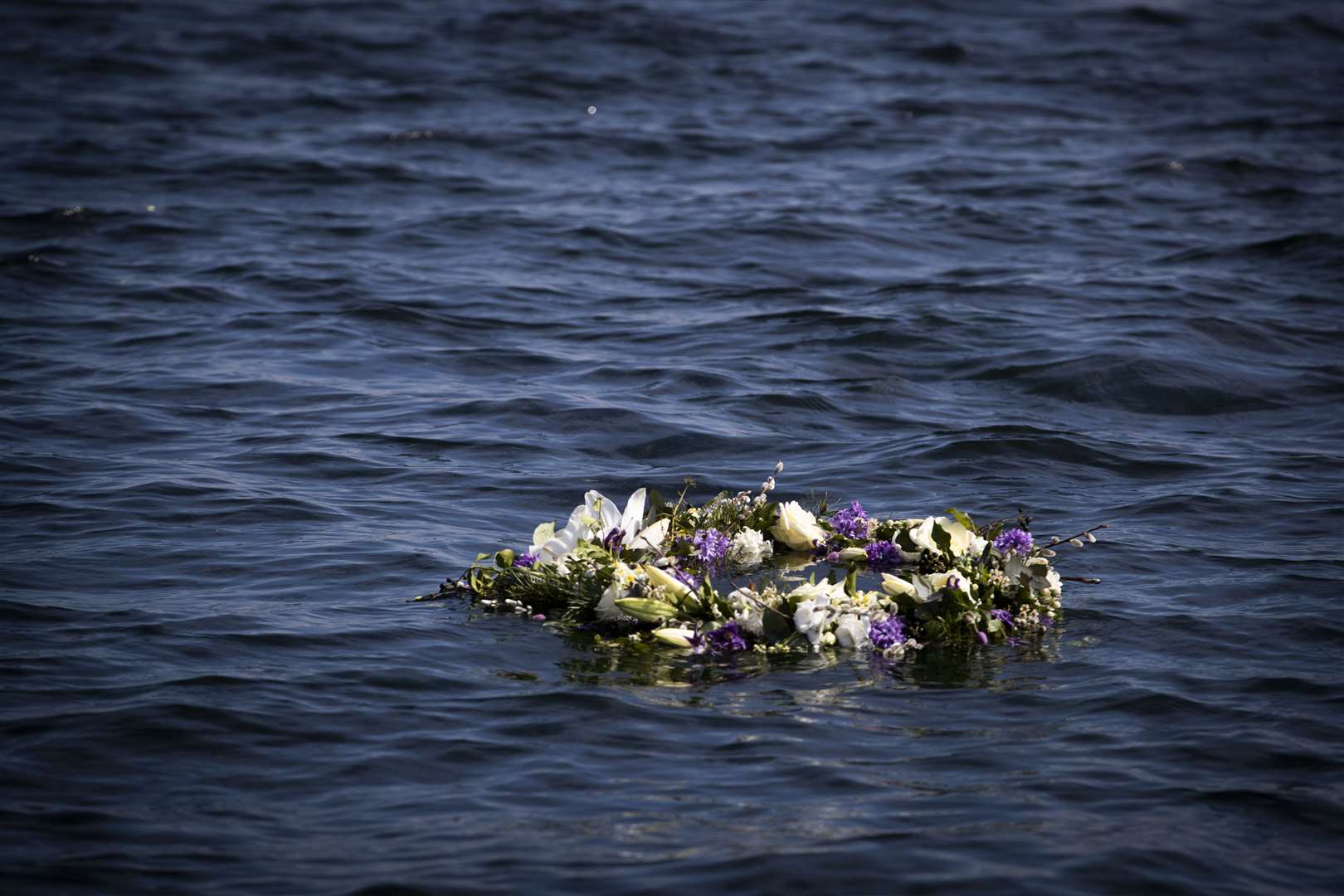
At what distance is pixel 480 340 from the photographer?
14.3 meters

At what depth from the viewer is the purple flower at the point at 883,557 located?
787 cm

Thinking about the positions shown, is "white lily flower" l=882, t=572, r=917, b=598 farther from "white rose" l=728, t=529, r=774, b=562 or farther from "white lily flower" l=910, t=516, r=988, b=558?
"white rose" l=728, t=529, r=774, b=562

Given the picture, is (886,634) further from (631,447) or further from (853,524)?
(631,447)

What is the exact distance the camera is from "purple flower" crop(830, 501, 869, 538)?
27.0ft

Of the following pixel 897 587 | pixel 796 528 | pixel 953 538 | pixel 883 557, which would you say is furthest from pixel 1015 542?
pixel 796 528

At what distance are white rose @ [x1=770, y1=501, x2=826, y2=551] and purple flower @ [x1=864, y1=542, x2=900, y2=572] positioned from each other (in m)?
0.40

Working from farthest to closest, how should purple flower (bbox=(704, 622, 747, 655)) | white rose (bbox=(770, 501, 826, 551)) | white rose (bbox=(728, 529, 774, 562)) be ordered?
white rose (bbox=(770, 501, 826, 551)) → white rose (bbox=(728, 529, 774, 562)) → purple flower (bbox=(704, 622, 747, 655))

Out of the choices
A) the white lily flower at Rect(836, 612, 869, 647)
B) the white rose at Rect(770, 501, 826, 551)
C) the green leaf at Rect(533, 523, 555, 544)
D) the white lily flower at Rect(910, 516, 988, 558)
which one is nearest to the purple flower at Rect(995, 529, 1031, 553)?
the white lily flower at Rect(910, 516, 988, 558)

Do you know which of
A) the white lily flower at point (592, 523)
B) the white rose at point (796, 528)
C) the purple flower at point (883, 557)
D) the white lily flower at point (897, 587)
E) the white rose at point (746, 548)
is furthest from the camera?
the white rose at point (796, 528)

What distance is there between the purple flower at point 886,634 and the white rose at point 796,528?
3.87 feet

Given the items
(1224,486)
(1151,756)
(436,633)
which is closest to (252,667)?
(436,633)

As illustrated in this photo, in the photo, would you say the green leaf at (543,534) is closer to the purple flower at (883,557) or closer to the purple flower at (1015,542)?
the purple flower at (883,557)

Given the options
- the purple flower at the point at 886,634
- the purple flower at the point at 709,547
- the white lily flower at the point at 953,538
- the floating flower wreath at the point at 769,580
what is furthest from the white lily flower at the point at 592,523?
the white lily flower at the point at 953,538

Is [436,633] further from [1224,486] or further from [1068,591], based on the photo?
[1224,486]
